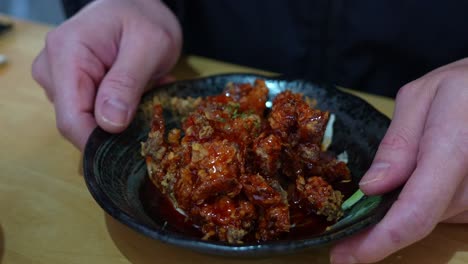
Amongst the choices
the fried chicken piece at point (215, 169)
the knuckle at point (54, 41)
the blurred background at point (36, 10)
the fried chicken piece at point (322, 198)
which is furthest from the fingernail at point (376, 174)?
the blurred background at point (36, 10)

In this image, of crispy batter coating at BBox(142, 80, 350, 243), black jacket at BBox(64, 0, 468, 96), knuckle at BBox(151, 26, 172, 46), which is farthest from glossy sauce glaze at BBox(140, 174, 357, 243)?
black jacket at BBox(64, 0, 468, 96)

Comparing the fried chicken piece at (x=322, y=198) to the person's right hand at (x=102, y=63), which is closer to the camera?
the fried chicken piece at (x=322, y=198)

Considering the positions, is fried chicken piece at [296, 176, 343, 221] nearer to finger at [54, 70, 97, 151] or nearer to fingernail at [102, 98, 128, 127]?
fingernail at [102, 98, 128, 127]

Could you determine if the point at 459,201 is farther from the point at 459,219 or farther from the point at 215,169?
the point at 215,169

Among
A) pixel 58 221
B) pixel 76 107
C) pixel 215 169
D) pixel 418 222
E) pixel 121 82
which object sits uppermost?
pixel 418 222

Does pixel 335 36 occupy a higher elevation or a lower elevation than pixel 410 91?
lower

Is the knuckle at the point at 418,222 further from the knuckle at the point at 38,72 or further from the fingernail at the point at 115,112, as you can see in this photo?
the knuckle at the point at 38,72

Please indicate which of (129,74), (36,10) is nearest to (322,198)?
(129,74)
